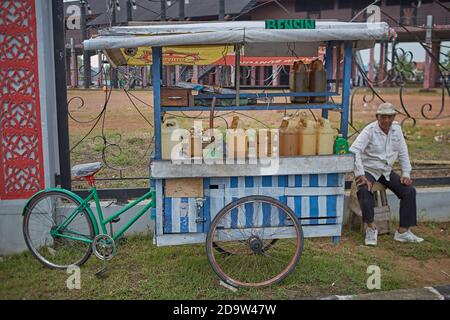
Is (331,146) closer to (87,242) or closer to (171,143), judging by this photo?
(171,143)

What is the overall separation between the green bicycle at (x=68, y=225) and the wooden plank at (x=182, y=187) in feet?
0.74

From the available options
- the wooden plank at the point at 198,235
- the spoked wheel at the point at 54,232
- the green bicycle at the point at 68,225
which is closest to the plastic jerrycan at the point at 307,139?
the wooden plank at the point at 198,235

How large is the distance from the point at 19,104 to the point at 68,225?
3.86 ft

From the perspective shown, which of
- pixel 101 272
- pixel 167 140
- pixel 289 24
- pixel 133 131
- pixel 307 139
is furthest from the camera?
pixel 133 131

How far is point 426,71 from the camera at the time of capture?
2716 cm

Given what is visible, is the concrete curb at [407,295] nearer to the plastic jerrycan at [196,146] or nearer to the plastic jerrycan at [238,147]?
the plastic jerrycan at [238,147]

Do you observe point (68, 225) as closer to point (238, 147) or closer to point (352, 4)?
point (238, 147)

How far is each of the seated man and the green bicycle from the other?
208 centimetres

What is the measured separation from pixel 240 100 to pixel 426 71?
1061 inches

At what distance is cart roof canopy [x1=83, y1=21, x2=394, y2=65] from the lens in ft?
10.3

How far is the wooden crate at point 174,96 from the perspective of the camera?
3465mm

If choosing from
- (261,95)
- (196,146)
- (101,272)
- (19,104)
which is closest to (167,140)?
(196,146)

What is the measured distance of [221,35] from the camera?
124 inches

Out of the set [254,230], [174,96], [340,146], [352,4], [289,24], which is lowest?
[254,230]
